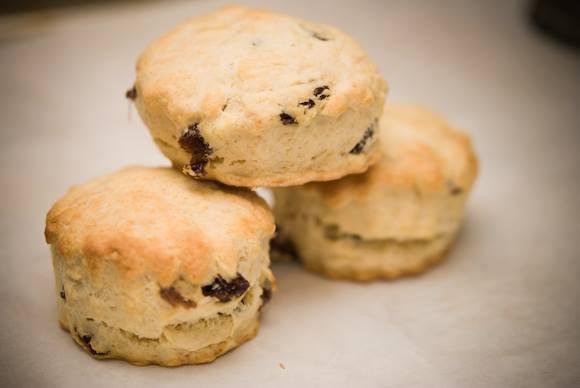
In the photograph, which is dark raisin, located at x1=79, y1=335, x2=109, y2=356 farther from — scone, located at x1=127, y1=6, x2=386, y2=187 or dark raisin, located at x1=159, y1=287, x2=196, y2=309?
scone, located at x1=127, y1=6, x2=386, y2=187

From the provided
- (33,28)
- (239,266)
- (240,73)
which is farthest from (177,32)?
(33,28)

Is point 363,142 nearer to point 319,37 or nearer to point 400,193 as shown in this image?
point 400,193

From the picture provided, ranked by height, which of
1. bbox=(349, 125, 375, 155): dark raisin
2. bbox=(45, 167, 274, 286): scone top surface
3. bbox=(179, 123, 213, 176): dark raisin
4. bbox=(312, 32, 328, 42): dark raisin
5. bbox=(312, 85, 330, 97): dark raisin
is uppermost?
bbox=(312, 32, 328, 42): dark raisin

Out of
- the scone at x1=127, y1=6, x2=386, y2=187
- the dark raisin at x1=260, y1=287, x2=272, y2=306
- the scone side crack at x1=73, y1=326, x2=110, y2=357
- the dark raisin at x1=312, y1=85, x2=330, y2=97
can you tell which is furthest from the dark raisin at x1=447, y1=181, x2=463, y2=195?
the scone side crack at x1=73, y1=326, x2=110, y2=357

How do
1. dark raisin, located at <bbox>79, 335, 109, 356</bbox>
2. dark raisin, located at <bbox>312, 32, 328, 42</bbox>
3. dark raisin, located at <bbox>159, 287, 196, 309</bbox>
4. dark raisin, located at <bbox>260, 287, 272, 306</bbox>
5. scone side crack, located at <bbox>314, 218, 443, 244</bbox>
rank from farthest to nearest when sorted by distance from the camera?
scone side crack, located at <bbox>314, 218, 443, 244</bbox> < dark raisin, located at <bbox>312, 32, 328, 42</bbox> < dark raisin, located at <bbox>260, 287, 272, 306</bbox> < dark raisin, located at <bbox>79, 335, 109, 356</bbox> < dark raisin, located at <bbox>159, 287, 196, 309</bbox>

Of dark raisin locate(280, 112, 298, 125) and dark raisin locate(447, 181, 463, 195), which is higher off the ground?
dark raisin locate(280, 112, 298, 125)

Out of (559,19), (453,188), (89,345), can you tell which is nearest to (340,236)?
(453,188)

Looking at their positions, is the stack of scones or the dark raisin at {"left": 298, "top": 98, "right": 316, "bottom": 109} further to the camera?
the dark raisin at {"left": 298, "top": 98, "right": 316, "bottom": 109}
